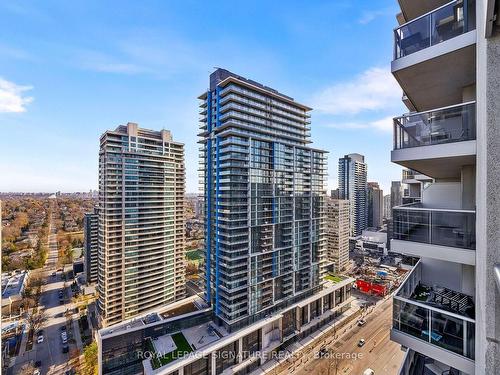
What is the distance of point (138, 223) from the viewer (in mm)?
36969

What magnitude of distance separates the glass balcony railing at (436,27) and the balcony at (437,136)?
5.25 feet

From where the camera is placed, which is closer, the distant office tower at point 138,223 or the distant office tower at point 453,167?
the distant office tower at point 453,167

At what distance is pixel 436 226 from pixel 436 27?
4.40 metres

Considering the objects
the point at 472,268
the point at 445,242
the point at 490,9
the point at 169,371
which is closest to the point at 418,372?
the point at 472,268

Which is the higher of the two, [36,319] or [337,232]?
[337,232]

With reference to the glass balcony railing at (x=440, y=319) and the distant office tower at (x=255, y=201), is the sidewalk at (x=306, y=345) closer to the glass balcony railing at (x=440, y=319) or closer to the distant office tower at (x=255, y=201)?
the distant office tower at (x=255, y=201)

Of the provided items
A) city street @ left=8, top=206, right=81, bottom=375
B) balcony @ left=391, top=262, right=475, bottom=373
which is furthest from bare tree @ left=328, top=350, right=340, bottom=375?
city street @ left=8, top=206, right=81, bottom=375

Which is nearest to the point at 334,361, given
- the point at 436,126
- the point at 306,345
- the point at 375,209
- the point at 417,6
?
the point at 306,345

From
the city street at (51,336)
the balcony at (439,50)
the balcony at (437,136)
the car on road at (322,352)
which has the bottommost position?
the city street at (51,336)

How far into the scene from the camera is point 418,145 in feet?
19.1

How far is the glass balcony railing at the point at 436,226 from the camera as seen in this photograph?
16.9ft

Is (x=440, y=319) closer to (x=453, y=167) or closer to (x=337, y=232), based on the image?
(x=453, y=167)

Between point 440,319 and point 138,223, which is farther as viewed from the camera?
point 138,223

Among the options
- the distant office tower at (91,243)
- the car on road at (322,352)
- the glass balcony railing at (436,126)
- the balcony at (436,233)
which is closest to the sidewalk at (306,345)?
the car on road at (322,352)
